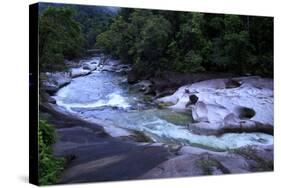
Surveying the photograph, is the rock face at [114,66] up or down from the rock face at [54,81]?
up

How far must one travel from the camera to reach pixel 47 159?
8.11 metres

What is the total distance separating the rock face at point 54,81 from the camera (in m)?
8.25

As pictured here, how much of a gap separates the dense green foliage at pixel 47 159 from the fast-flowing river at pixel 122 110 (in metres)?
0.47

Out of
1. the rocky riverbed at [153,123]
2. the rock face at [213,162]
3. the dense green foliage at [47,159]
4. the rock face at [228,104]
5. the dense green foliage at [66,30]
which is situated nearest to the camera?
the dense green foliage at [47,159]

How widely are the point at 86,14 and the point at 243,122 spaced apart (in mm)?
3227

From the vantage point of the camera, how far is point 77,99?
8570 mm

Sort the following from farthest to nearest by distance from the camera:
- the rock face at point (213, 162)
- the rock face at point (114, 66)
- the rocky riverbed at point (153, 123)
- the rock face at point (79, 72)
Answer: the rock face at point (213, 162)
the rock face at point (114, 66)
the rock face at point (79, 72)
the rocky riverbed at point (153, 123)

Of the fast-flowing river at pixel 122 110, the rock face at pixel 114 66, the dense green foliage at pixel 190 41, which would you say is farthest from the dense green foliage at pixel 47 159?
the dense green foliage at pixel 190 41

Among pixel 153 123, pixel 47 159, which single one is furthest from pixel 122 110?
pixel 47 159

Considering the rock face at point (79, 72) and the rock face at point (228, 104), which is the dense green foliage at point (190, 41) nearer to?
the rock face at point (228, 104)

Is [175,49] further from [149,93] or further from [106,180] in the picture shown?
[106,180]

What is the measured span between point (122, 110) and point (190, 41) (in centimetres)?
168

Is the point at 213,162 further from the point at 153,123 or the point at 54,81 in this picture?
the point at 54,81

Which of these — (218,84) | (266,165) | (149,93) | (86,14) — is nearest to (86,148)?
(149,93)
